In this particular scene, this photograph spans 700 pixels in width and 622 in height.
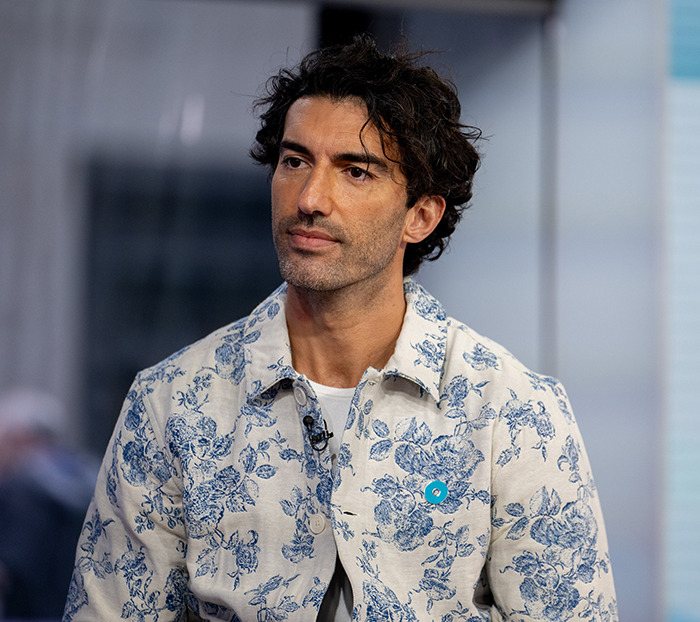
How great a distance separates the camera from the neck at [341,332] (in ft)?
5.53

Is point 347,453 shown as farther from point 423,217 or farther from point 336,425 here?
point 423,217

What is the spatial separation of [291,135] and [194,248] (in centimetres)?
168

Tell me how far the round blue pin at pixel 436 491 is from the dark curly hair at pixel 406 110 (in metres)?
0.51

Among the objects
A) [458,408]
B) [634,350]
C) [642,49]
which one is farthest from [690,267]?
[458,408]

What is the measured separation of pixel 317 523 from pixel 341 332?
13.5 inches

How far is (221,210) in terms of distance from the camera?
330 centimetres

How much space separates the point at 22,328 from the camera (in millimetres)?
3143

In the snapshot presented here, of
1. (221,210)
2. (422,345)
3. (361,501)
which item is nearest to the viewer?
(361,501)

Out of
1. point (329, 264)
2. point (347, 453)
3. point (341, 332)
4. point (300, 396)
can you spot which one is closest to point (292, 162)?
point (329, 264)

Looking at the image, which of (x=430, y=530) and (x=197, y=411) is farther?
(x=197, y=411)

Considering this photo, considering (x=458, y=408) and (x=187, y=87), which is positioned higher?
(x=187, y=87)

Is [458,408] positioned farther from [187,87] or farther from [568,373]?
[187,87]

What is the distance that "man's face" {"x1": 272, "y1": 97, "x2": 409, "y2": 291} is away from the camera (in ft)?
5.27

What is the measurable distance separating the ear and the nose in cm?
22
